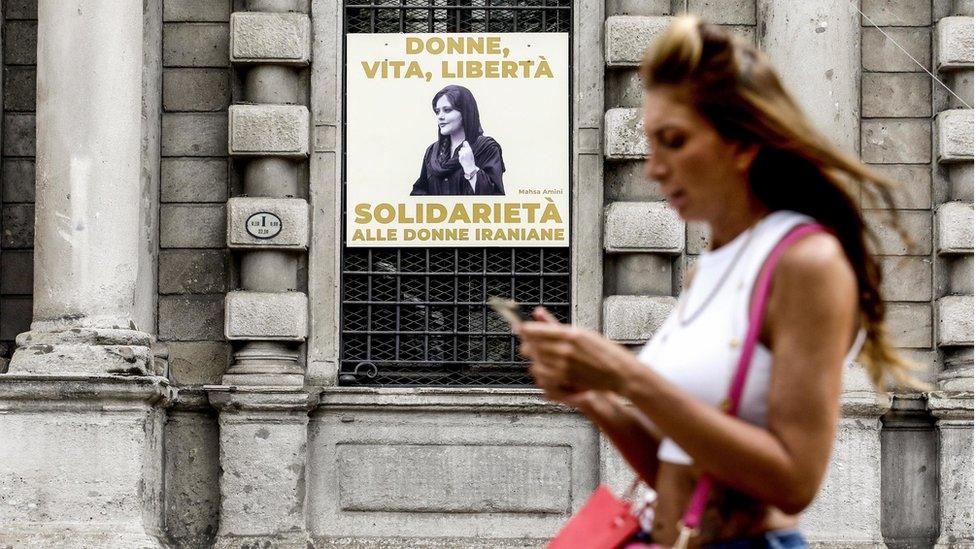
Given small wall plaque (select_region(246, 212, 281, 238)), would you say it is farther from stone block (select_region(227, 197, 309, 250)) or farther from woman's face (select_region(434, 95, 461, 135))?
woman's face (select_region(434, 95, 461, 135))

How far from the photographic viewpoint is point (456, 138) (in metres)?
10.8

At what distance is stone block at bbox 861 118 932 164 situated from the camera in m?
10.8

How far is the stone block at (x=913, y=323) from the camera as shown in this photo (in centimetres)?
1075

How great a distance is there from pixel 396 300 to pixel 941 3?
14.1 ft

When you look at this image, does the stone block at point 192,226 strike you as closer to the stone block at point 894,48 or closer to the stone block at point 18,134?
the stone block at point 18,134

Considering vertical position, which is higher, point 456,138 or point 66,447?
point 456,138

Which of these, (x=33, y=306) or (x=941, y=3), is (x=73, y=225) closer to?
(x=33, y=306)

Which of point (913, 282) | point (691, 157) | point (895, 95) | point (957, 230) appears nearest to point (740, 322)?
point (691, 157)

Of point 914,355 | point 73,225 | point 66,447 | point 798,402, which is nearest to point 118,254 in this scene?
point 73,225

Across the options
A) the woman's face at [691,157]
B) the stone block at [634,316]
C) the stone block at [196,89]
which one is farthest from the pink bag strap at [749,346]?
the stone block at [196,89]

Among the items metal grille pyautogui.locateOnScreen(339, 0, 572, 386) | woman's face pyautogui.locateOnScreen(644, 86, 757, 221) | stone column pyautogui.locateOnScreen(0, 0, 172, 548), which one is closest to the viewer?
woman's face pyautogui.locateOnScreen(644, 86, 757, 221)

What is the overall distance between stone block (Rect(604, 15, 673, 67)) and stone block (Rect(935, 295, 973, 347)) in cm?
268

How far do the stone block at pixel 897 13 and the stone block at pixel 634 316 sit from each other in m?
2.48

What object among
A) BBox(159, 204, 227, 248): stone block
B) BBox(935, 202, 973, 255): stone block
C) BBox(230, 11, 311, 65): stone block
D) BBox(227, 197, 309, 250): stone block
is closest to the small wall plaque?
BBox(227, 197, 309, 250): stone block
